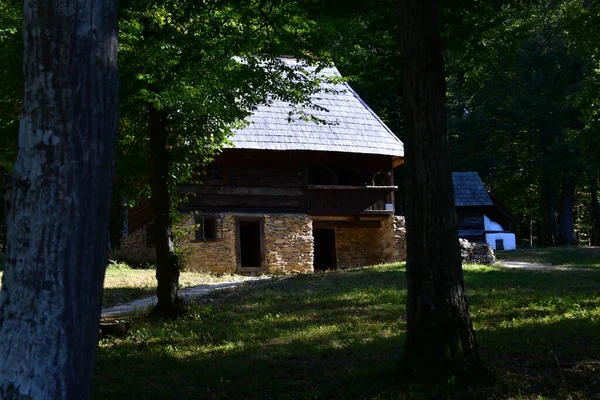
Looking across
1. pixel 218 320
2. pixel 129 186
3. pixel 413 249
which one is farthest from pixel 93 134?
pixel 129 186

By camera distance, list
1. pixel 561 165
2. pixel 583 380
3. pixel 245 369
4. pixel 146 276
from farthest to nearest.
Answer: pixel 561 165 → pixel 146 276 → pixel 245 369 → pixel 583 380

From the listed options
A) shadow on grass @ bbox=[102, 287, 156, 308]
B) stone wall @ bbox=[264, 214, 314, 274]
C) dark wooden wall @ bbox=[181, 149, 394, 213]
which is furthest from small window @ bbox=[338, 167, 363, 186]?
shadow on grass @ bbox=[102, 287, 156, 308]

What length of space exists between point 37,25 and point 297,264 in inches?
817

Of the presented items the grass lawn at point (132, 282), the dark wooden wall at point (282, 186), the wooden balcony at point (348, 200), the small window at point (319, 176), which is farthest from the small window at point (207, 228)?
the small window at point (319, 176)

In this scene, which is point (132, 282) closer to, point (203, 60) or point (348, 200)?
point (203, 60)

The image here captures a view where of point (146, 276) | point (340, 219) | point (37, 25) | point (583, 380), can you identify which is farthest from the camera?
point (340, 219)

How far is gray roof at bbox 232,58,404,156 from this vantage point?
74.4ft

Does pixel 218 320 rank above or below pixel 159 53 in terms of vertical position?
below

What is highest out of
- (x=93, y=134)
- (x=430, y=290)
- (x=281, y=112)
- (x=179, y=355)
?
(x=281, y=112)

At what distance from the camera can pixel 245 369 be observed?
7.11m

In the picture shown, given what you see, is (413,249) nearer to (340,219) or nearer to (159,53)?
(159,53)

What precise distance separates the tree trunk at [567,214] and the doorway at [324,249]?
15532mm

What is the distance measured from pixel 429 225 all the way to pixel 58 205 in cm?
346

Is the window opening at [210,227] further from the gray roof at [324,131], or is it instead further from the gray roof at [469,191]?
the gray roof at [469,191]
